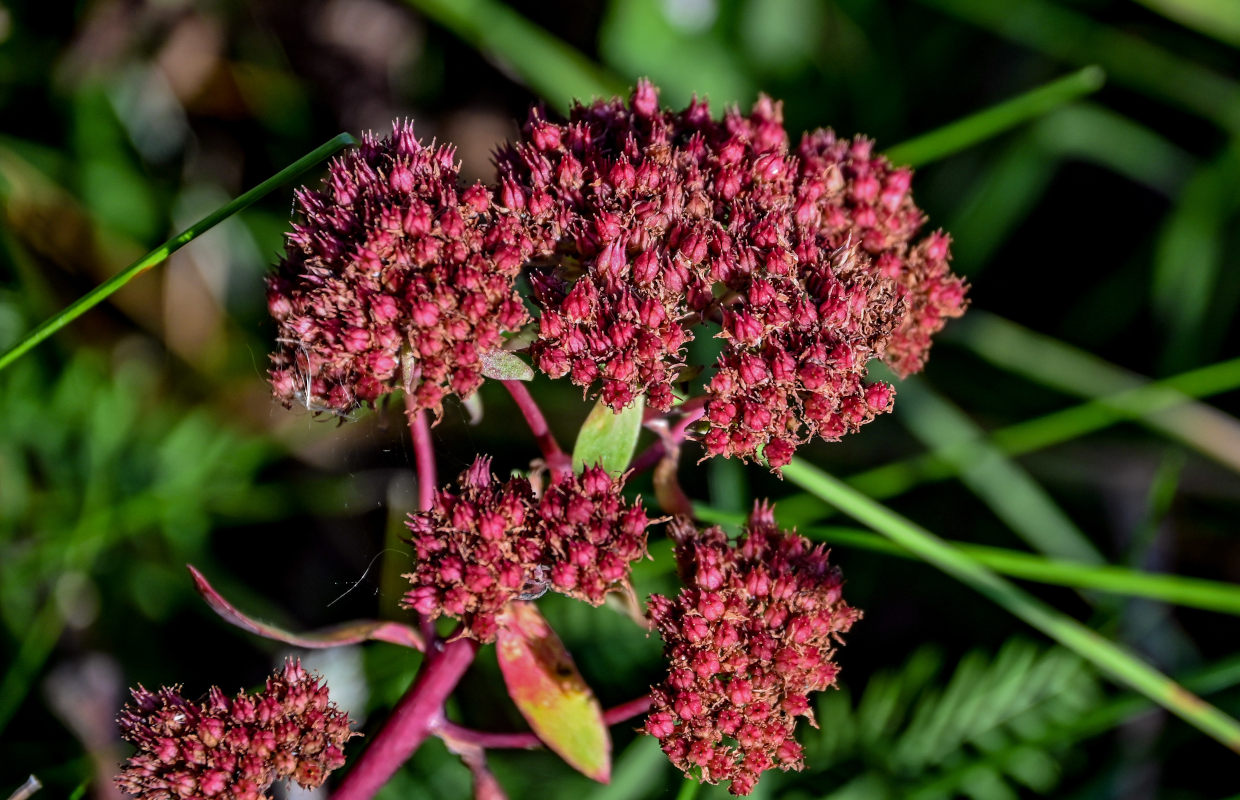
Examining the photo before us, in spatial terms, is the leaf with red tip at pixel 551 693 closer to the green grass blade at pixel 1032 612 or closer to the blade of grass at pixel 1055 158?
the green grass blade at pixel 1032 612

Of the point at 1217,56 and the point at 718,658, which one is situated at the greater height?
the point at 1217,56

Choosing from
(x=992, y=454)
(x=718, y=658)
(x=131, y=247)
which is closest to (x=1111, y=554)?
(x=992, y=454)

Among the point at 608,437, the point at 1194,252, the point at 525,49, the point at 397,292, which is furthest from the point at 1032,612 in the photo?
the point at 525,49

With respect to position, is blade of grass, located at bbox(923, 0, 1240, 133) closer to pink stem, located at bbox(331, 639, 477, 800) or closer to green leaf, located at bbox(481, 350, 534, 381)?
green leaf, located at bbox(481, 350, 534, 381)

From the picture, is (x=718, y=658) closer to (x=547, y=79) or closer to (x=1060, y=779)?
(x=1060, y=779)

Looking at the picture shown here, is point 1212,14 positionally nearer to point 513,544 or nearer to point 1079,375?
point 1079,375
